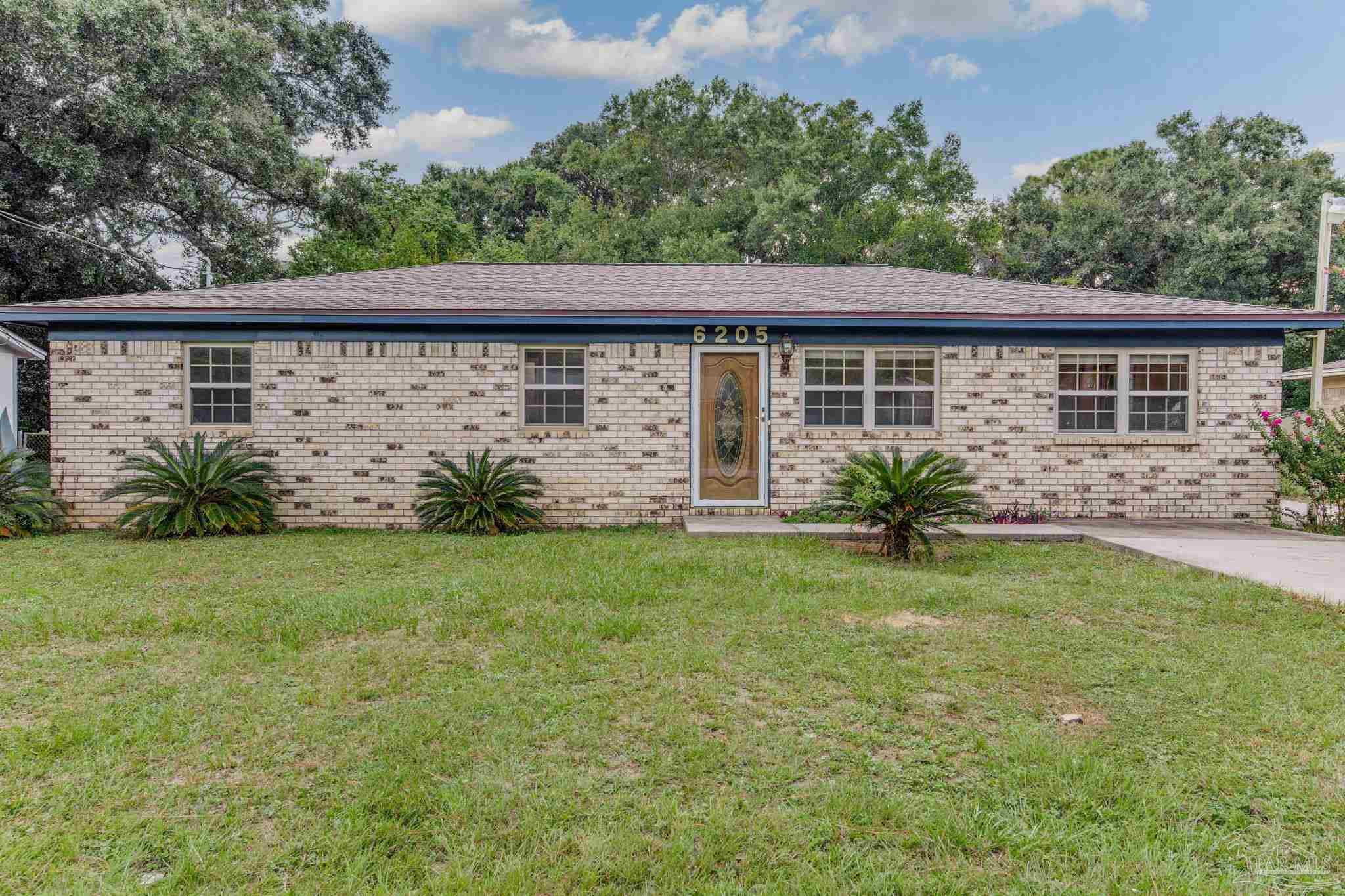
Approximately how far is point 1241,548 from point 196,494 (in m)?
11.1

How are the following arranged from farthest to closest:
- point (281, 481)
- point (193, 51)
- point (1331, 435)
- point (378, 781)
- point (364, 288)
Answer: point (193, 51) → point (364, 288) → point (281, 481) → point (1331, 435) → point (378, 781)

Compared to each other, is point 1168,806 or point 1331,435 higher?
point 1331,435

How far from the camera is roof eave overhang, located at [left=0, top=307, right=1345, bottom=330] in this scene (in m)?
8.96

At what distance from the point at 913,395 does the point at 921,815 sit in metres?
7.70

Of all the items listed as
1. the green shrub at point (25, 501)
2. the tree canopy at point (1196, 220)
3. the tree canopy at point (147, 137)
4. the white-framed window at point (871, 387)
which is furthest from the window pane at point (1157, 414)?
the tree canopy at point (147, 137)

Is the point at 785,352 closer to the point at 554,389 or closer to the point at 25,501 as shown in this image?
the point at 554,389

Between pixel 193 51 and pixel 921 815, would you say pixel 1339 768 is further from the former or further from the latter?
pixel 193 51

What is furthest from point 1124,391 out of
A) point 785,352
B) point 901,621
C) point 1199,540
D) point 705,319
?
point 901,621

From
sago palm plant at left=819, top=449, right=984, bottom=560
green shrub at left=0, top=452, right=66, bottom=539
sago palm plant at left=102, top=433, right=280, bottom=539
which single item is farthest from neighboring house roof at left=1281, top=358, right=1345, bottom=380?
green shrub at left=0, top=452, right=66, bottom=539

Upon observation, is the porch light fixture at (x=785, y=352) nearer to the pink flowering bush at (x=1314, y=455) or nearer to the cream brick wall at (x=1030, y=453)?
the cream brick wall at (x=1030, y=453)

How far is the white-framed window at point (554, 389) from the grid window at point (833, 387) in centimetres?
294

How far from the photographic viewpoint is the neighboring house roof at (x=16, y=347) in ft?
42.5

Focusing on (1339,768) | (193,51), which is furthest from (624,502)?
(193,51)

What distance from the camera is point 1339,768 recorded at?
290 cm
